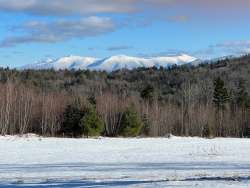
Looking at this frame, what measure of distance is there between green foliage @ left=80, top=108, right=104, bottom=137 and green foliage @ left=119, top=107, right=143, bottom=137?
4375mm

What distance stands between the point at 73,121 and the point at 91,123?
3.06 m

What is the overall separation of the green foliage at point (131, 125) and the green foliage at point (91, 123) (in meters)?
4.37

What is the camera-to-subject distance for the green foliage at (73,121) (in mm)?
65312

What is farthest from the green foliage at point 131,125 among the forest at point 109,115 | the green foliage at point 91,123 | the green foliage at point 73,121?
the green foliage at point 73,121

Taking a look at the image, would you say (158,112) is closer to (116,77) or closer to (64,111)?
(64,111)

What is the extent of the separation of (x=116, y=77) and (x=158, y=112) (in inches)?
3640

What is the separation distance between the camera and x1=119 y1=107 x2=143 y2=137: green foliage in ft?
223

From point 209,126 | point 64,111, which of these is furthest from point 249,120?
point 64,111

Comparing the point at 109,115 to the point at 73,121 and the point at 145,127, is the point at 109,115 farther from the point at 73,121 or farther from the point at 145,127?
the point at 73,121

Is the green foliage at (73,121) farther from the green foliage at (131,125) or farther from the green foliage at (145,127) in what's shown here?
the green foliage at (145,127)

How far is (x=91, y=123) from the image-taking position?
64.1 metres

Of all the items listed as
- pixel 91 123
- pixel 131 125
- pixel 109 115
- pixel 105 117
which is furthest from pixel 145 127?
pixel 91 123

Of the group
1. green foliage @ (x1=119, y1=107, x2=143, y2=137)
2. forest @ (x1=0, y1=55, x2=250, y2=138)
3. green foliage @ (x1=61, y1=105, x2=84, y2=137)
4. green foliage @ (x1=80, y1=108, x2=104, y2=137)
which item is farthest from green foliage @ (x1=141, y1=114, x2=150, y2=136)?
green foliage @ (x1=61, y1=105, x2=84, y2=137)

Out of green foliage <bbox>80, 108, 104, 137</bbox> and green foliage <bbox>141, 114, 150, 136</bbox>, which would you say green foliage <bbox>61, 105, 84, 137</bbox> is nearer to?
green foliage <bbox>80, 108, 104, 137</bbox>
